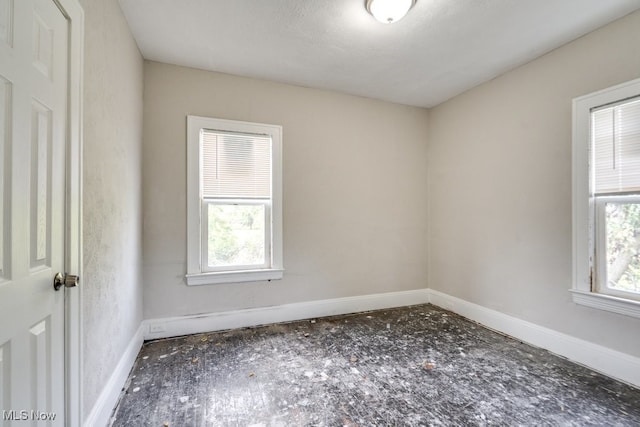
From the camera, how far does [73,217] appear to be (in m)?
1.35

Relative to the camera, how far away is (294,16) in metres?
2.18

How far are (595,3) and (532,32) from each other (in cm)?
38

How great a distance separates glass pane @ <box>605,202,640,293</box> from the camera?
2146 mm

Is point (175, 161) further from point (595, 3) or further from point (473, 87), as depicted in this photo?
point (595, 3)

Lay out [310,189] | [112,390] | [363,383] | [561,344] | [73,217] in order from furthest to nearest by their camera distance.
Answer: [310,189] → [561,344] → [363,383] → [112,390] → [73,217]

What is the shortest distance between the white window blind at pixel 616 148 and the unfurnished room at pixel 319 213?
0.5 inches

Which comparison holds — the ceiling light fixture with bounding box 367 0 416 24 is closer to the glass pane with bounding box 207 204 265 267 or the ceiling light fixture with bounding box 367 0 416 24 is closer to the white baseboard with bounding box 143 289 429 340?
the glass pane with bounding box 207 204 265 267

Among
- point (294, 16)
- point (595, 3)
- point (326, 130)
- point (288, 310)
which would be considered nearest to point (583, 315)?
→ point (595, 3)

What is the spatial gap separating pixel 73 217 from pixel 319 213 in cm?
240

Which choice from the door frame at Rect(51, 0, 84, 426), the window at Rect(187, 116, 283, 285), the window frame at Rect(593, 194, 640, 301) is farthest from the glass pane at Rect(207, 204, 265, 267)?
the window frame at Rect(593, 194, 640, 301)

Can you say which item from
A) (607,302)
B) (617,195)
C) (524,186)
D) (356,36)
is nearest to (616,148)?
(617,195)

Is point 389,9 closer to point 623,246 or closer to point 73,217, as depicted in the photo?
point 73,217

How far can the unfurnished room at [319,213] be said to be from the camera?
4.25 ft

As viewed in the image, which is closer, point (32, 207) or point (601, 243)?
point (32, 207)
